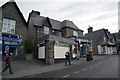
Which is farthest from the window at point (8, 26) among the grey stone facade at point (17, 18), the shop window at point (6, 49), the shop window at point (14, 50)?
the shop window at point (14, 50)

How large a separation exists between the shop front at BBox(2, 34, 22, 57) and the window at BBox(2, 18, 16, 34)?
0.99 m

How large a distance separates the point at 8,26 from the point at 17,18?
2.25m

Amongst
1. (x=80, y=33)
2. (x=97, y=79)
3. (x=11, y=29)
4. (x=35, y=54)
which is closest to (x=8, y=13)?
(x=11, y=29)

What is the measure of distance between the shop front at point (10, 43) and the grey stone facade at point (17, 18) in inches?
29.3

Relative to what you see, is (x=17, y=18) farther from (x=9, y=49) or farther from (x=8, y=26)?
(x=9, y=49)

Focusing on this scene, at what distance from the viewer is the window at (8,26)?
15375mm

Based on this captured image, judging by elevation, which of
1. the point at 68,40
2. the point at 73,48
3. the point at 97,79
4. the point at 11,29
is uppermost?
the point at 11,29

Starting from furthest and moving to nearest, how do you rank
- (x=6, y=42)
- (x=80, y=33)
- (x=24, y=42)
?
(x=80, y=33) → (x=24, y=42) → (x=6, y=42)

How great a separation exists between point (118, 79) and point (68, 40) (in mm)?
13092

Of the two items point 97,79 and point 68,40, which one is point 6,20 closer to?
point 68,40

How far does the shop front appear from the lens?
575 inches

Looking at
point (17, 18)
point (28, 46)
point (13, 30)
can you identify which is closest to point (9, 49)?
point (13, 30)

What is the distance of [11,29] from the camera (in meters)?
16.2

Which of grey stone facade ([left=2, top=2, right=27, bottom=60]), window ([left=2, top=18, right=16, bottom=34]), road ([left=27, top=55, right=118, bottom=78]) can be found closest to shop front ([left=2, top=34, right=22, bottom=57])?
grey stone facade ([left=2, top=2, right=27, bottom=60])
